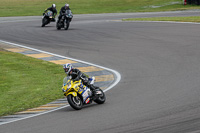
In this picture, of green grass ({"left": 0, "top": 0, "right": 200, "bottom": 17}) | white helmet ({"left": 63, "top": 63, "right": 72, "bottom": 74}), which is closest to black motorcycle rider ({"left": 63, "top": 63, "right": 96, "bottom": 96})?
white helmet ({"left": 63, "top": 63, "right": 72, "bottom": 74})

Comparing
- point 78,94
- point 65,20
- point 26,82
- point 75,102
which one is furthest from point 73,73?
point 65,20

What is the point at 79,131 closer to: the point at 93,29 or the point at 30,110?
the point at 30,110

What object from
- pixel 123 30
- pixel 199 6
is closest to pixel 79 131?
pixel 123 30

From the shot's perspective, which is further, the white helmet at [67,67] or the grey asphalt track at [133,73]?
the white helmet at [67,67]

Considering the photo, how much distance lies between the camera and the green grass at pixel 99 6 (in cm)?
4741

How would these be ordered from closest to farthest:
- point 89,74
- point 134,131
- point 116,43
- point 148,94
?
point 134,131 → point 148,94 → point 89,74 → point 116,43

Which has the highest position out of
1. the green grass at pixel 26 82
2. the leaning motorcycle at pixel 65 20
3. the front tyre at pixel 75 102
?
the leaning motorcycle at pixel 65 20

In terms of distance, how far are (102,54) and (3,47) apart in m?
6.32

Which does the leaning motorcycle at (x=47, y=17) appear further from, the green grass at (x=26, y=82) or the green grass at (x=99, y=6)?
the green grass at (x=99, y=6)

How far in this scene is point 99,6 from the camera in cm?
5350

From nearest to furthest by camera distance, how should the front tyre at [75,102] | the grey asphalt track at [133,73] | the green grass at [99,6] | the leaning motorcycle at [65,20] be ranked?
the grey asphalt track at [133,73] → the front tyre at [75,102] → the leaning motorcycle at [65,20] → the green grass at [99,6]

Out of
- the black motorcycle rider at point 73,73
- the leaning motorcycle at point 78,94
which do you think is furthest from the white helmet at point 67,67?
the leaning motorcycle at point 78,94

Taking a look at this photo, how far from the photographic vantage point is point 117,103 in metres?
11.5

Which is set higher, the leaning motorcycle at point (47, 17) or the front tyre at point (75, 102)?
the leaning motorcycle at point (47, 17)
